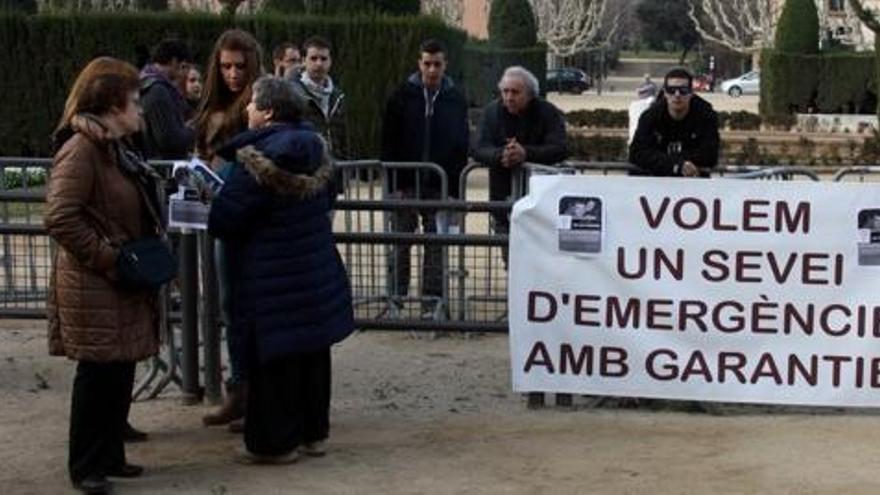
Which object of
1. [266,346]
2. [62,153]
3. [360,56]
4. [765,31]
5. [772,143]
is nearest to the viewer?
[62,153]

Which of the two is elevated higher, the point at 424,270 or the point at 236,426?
the point at 424,270

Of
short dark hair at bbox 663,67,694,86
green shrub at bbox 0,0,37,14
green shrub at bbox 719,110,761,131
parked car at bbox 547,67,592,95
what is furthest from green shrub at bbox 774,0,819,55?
parked car at bbox 547,67,592,95

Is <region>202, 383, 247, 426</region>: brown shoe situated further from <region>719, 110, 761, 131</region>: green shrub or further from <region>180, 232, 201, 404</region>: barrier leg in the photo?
<region>719, 110, 761, 131</region>: green shrub

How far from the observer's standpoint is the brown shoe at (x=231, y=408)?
709 cm

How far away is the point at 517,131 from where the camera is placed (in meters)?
9.64

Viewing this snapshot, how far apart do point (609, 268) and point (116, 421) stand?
8.37ft

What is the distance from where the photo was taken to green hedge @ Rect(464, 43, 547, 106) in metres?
39.8

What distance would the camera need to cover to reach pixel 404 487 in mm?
6121

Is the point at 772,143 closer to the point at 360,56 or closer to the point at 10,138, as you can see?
the point at 360,56

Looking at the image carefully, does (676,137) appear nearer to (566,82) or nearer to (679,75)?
(679,75)

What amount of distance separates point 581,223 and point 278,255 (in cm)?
173

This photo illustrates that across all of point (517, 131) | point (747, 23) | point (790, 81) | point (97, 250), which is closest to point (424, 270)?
point (517, 131)

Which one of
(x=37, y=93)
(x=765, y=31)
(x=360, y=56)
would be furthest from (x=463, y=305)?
(x=765, y=31)

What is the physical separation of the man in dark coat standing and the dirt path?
2124 millimetres
